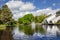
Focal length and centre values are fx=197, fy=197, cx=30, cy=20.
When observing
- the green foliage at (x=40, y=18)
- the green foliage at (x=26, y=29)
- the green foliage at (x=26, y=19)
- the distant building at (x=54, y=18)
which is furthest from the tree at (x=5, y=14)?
the distant building at (x=54, y=18)

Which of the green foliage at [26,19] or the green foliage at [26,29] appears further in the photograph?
the green foliage at [26,19]

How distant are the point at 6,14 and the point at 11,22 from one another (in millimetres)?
1529

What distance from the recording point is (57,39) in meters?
11.6

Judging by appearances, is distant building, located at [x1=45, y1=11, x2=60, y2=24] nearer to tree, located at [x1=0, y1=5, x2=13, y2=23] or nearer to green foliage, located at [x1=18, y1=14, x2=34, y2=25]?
green foliage, located at [x1=18, y1=14, x2=34, y2=25]

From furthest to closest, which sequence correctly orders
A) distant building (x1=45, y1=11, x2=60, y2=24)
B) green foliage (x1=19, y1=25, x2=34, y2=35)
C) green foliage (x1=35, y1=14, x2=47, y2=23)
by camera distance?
distant building (x1=45, y1=11, x2=60, y2=24) → green foliage (x1=35, y1=14, x2=47, y2=23) → green foliage (x1=19, y1=25, x2=34, y2=35)

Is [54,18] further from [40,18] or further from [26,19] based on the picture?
[26,19]

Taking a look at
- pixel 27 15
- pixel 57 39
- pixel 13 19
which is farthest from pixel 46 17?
pixel 57 39

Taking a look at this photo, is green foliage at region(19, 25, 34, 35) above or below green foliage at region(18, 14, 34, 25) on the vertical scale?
below

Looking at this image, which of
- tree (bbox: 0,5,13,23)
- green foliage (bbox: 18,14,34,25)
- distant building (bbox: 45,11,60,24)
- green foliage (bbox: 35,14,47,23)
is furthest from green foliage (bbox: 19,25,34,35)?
distant building (bbox: 45,11,60,24)

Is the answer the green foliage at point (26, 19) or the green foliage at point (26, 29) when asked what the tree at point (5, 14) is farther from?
the green foliage at point (26, 29)

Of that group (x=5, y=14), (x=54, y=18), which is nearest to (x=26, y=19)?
(x=5, y=14)

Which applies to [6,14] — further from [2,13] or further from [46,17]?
[46,17]

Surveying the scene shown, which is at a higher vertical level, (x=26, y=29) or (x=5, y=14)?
(x=5, y=14)

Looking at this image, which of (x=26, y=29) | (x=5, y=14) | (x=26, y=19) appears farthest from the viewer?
(x=5, y=14)
